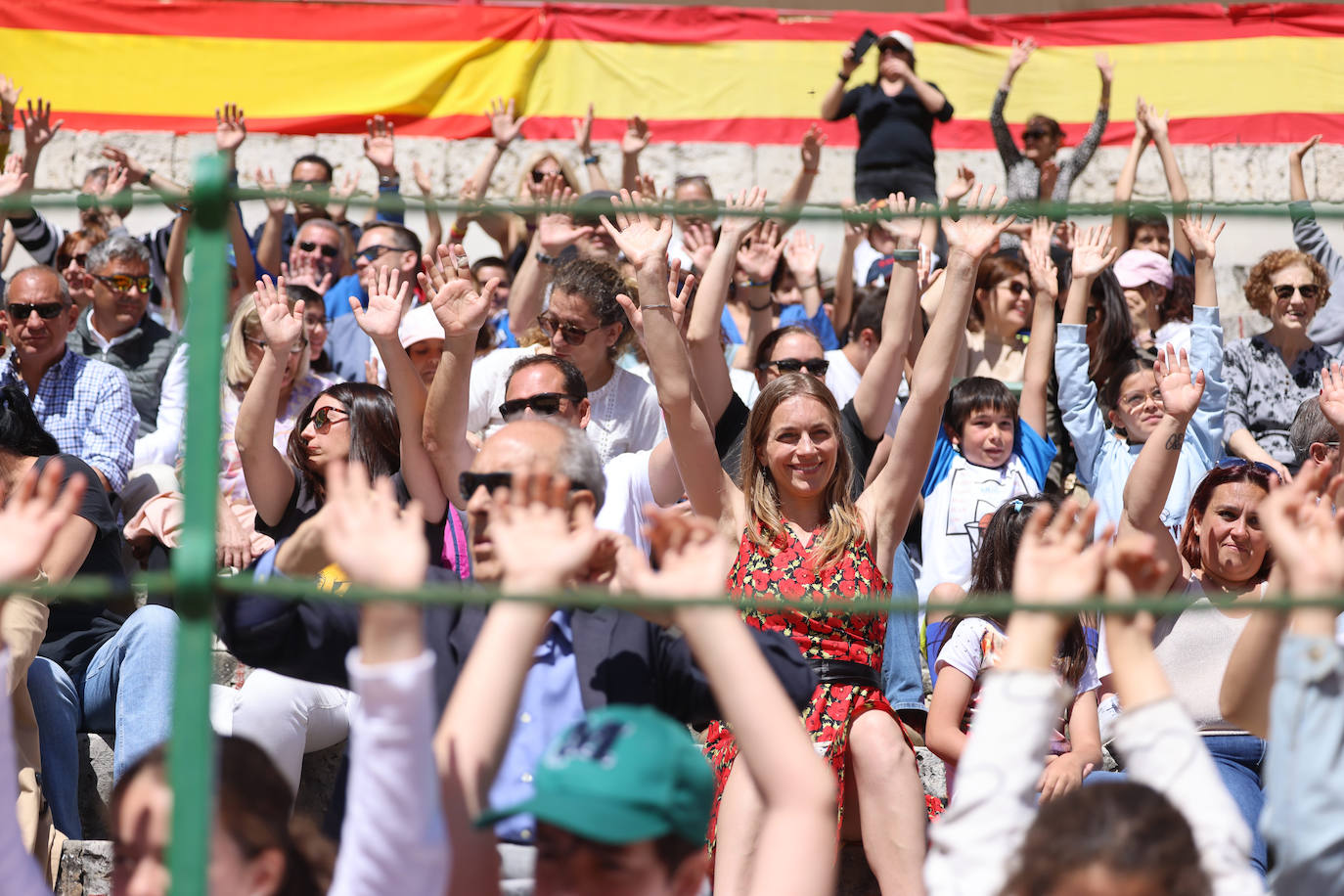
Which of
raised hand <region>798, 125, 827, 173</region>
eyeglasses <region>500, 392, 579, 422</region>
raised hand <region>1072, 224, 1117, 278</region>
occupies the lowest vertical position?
eyeglasses <region>500, 392, 579, 422</region>

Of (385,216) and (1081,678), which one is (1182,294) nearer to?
(1081,678)

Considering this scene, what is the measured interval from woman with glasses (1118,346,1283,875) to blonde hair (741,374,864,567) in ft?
2.32

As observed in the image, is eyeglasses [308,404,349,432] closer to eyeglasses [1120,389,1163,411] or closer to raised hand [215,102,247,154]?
eyeglasses [1120,389,1163,411]

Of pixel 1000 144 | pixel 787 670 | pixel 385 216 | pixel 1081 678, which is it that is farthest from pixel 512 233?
pixel 787 670

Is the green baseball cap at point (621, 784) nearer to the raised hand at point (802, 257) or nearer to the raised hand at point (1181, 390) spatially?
the raised hand at point (1181, 390)

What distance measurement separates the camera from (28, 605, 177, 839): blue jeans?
3.24 meters

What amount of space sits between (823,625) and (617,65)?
646 centimetres

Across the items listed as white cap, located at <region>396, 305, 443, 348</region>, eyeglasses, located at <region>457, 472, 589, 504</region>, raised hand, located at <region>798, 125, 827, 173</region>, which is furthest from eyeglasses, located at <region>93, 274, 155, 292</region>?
eyeglasses, located at <region>457, 472, 589, 504</region>

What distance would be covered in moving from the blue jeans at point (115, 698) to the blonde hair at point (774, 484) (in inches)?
53.2

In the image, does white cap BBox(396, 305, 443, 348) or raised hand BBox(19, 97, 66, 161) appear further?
raised hand BBox(19, 97, 66, 161)

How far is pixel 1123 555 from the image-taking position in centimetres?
181

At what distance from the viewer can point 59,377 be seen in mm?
4625

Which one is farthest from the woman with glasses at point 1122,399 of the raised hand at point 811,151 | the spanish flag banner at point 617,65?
the spanish flag banner at point 617,65

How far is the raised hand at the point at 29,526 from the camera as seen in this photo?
1.85 m
